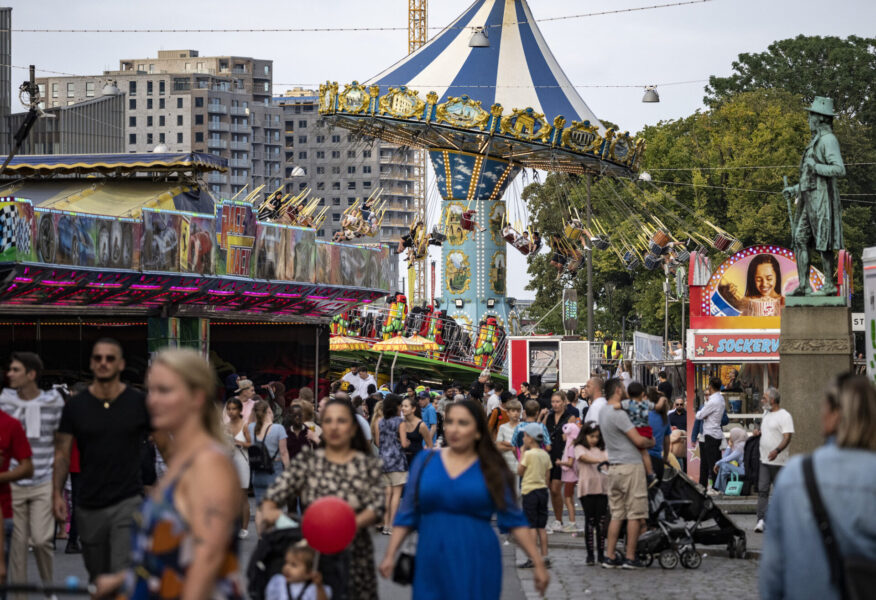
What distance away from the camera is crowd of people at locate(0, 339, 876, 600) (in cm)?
448

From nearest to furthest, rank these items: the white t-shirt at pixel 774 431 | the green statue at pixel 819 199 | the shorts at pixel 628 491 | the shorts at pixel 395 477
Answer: the shorts at pixel 628 491, the white t-shirt at pixel 774 431, the shorts at pixel 395 477, the green statue at pixel 819 199

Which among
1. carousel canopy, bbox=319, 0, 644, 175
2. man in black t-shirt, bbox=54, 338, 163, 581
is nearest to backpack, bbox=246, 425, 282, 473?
man in black t-shirt, bbox=54, 338, 163, 581

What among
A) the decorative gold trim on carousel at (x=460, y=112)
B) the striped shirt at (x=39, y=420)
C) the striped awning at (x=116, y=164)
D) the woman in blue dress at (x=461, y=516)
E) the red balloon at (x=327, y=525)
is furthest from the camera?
the decorative gold trim on carousel at (x=460, y=112)

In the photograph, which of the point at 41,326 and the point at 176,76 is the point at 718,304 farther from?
the point at 176,76

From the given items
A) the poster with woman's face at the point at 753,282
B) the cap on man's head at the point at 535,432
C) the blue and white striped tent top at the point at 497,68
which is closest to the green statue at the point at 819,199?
the cap on man's head at the point at 535,432

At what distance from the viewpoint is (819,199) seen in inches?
607

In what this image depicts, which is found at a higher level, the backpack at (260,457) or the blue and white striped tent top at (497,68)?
the blue and white striped tent top at (497,68)

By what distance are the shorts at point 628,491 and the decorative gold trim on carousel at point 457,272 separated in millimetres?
34867

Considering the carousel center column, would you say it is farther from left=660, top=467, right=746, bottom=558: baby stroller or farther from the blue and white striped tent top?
left=660, top=467, right=746, bottom=558: baby stroller

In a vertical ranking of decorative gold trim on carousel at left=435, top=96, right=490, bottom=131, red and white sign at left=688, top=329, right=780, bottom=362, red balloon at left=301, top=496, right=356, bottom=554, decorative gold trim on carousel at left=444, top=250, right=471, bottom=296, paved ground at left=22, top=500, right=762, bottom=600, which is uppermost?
decorative gold trim on carousel at left=435, top=96, right=490, bottom=131

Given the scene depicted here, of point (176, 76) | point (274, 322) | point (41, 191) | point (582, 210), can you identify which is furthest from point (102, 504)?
point (176, 76)

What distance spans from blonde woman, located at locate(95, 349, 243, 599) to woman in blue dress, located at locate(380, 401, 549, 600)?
224 cm

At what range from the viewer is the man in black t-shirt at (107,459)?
7688 millimetres

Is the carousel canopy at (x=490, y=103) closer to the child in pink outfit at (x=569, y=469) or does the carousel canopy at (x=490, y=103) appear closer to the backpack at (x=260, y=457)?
the child in pink outfit at (x=569, y=469)
